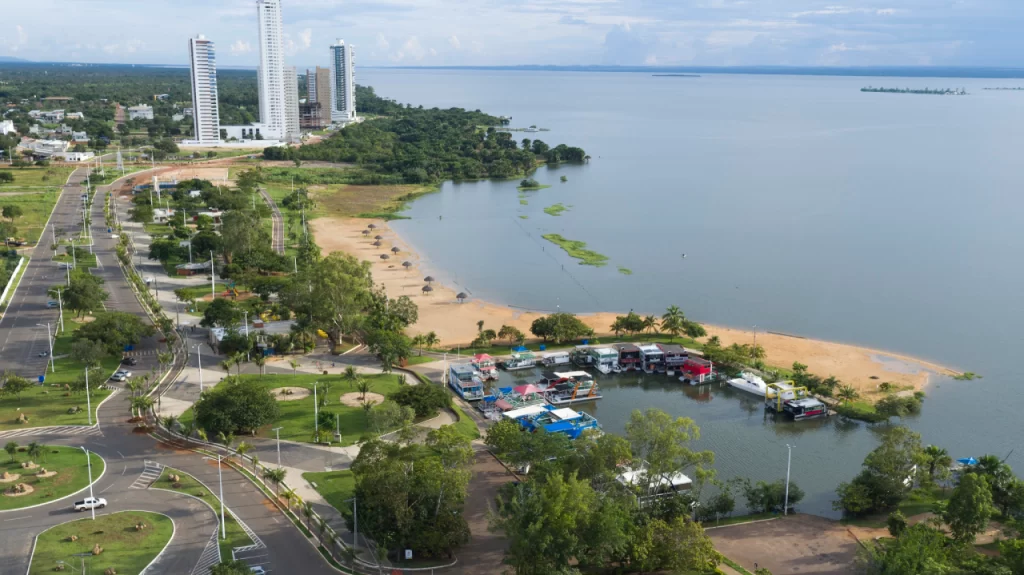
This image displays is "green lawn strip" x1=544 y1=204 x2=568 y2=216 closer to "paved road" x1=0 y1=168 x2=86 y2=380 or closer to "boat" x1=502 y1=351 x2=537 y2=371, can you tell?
"boat" x1=502 y1=351 x2=537 y2=371

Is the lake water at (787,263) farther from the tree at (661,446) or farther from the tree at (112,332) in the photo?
the tree at (112,332)

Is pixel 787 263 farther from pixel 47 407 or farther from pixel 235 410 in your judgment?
pixel 47 407

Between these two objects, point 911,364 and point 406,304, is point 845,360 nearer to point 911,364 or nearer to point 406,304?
point 911,364

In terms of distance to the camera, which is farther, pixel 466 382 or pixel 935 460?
pixel 466 382

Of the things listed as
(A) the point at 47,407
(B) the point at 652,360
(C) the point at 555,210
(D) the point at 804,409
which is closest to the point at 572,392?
(B) the point at 652,360

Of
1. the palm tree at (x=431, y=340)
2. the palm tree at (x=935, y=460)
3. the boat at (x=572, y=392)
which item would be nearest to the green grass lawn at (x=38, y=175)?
the palm tree at (x=431, y=340)

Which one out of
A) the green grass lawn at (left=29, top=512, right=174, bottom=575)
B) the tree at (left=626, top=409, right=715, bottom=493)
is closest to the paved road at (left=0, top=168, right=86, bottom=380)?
the green grass lawn at (left=29, top=512, right=174, bottom=575)
